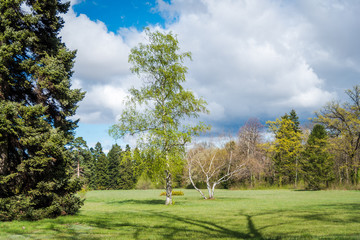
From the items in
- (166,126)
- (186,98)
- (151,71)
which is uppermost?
(151,71)

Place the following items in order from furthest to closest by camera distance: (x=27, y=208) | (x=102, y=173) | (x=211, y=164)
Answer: (x=102, y=173), (x=211, y=164), (x=27, y=208)

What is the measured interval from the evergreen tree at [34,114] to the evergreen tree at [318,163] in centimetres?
3920

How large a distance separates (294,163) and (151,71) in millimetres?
43388

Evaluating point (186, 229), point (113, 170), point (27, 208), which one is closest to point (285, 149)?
point (186, 229)

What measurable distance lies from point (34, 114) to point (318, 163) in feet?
140

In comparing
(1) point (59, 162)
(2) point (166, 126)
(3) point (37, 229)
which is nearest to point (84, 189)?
(1) point (59, 162)

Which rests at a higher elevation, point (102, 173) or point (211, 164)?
point (211, 164)

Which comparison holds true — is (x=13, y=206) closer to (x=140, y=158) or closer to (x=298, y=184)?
(x=140, y=158)

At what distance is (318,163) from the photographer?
143 feet

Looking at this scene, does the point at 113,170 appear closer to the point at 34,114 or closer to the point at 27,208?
the point at 27,208

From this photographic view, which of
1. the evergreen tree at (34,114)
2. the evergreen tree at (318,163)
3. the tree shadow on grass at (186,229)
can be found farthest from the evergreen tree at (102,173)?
the tree shadow on grass at (186,229)

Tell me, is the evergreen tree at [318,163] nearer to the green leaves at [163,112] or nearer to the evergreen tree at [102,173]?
the green leaves at [163,112]

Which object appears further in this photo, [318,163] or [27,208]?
[318,163]

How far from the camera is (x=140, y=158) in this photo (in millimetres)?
20172
